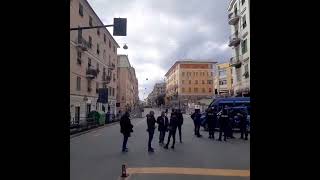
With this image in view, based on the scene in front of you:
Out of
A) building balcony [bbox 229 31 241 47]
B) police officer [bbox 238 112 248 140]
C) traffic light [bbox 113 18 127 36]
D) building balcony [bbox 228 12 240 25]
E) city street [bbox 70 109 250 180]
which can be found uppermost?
building balcony [bbox 228 12 240 25]

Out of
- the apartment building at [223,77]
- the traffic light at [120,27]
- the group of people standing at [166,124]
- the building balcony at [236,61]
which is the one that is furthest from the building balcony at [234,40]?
the apartment building at [223,77]

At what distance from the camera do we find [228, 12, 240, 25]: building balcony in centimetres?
4388

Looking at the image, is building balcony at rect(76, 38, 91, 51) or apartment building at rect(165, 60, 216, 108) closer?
building balcony at rect(76, 38, 91, 51)

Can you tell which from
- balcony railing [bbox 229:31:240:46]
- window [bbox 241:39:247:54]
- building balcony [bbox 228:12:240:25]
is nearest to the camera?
window [bbox 241:39:247:54]

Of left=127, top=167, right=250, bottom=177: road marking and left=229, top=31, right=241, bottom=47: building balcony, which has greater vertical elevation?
left=229, top=31, right=241, bottom=47: building balcony

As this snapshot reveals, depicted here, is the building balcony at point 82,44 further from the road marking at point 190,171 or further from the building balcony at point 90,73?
the road marking at point 190,171

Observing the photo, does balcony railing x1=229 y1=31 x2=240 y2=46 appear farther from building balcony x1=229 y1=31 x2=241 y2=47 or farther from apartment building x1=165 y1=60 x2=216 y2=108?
apartment building x1=165 y1=60 x2=216 y2=108

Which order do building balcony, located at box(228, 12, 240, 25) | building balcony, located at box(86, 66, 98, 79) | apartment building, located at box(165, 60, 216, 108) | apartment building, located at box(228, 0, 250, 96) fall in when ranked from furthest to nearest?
apartment building, located at box(165, 60, 216, 108), building balcony, located at box(228, 12, 240, 25), building balcony, located at box(86, 66, 98, 79), apartment building, located at box(228, 0, 250, 96)

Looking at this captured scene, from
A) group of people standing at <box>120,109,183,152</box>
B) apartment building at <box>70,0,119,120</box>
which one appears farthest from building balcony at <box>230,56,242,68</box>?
group of people standing at <box>120,109,183,152</box>
